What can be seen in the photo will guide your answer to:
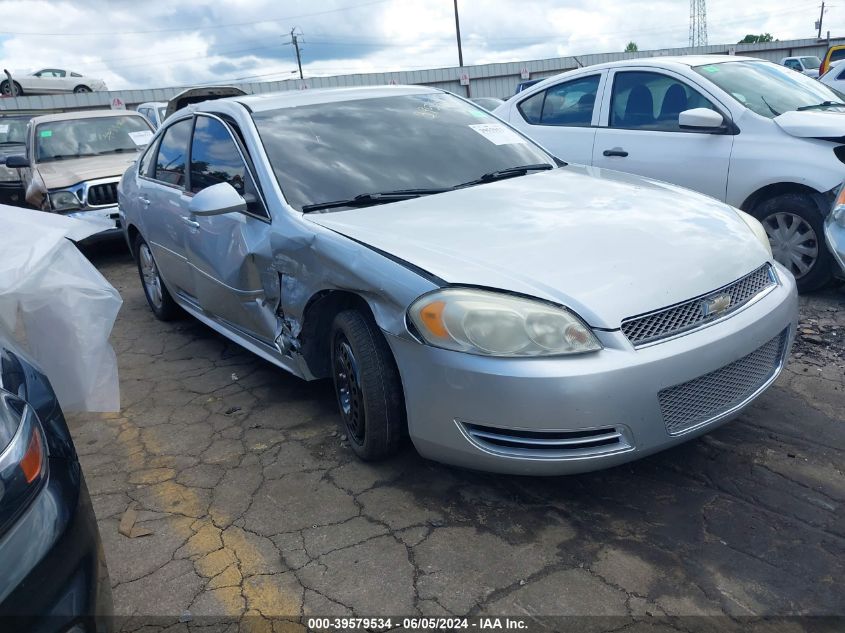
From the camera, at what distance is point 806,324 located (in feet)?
14.5

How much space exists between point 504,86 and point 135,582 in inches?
1188

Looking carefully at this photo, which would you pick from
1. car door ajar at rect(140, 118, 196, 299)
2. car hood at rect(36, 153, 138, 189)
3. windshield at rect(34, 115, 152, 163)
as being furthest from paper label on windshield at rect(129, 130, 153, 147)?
car door ajar at rect(140, 118, 196, 299)

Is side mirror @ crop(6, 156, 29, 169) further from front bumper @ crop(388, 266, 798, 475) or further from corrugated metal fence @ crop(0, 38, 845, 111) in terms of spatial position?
corrugated metal fence @ crop(0, 38, 845, 111)

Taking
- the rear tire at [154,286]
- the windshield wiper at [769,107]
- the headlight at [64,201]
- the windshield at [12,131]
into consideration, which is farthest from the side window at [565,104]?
the windshield at [12,131]

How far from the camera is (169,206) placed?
4.57 metres

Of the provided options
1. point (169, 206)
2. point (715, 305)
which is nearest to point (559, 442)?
point (715, 305)

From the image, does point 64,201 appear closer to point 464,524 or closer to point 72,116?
point 72,116

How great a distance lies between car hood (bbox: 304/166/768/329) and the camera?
2.49 m

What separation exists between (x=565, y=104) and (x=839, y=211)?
9.12 ft

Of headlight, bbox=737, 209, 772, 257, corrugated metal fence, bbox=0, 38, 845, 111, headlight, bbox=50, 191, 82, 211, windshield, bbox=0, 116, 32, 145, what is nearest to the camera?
headlight, bbox=737, 209, 772, 257

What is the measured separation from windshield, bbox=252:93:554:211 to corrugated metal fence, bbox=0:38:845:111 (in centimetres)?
1957

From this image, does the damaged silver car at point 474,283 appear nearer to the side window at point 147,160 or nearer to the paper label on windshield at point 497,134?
the paper label on windshield at point 497,134

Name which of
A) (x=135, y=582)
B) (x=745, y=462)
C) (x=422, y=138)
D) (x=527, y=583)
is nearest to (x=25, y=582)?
(x=135, y=582)

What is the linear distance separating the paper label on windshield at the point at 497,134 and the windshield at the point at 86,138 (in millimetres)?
6219
